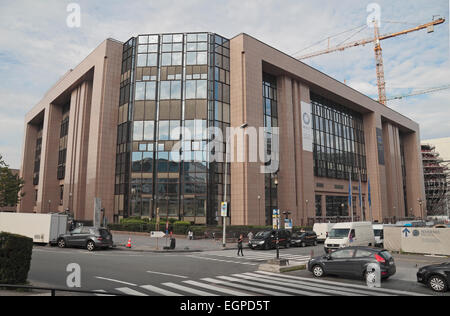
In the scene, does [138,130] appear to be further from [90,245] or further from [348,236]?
[348,236]

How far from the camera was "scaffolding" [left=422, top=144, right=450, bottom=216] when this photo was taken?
104 meters

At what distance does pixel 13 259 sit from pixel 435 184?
128323 millimetres

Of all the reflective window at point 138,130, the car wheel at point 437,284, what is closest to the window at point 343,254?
the car wheel at point 437,284

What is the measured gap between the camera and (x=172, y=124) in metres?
45.0

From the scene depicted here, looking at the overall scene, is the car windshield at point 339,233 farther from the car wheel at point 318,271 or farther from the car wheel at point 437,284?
the car wheel at point 437,284

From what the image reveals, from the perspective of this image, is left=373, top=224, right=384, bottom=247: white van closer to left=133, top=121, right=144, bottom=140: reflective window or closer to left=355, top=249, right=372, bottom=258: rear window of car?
left=355, top=249, right=372, bottom=258: rear window of car

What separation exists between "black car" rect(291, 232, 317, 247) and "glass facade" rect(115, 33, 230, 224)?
15297 mm

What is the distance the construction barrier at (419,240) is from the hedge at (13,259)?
24079 millimetres

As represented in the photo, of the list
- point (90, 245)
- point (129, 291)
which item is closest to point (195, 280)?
point (129, 291)

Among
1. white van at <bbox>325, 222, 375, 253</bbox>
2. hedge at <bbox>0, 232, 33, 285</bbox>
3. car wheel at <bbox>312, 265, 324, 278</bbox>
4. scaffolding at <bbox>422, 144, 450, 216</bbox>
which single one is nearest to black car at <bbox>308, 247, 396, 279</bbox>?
car wheel at <bbox>312, 265, 324, 278</bbox>

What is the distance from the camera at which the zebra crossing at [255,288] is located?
10.8m
